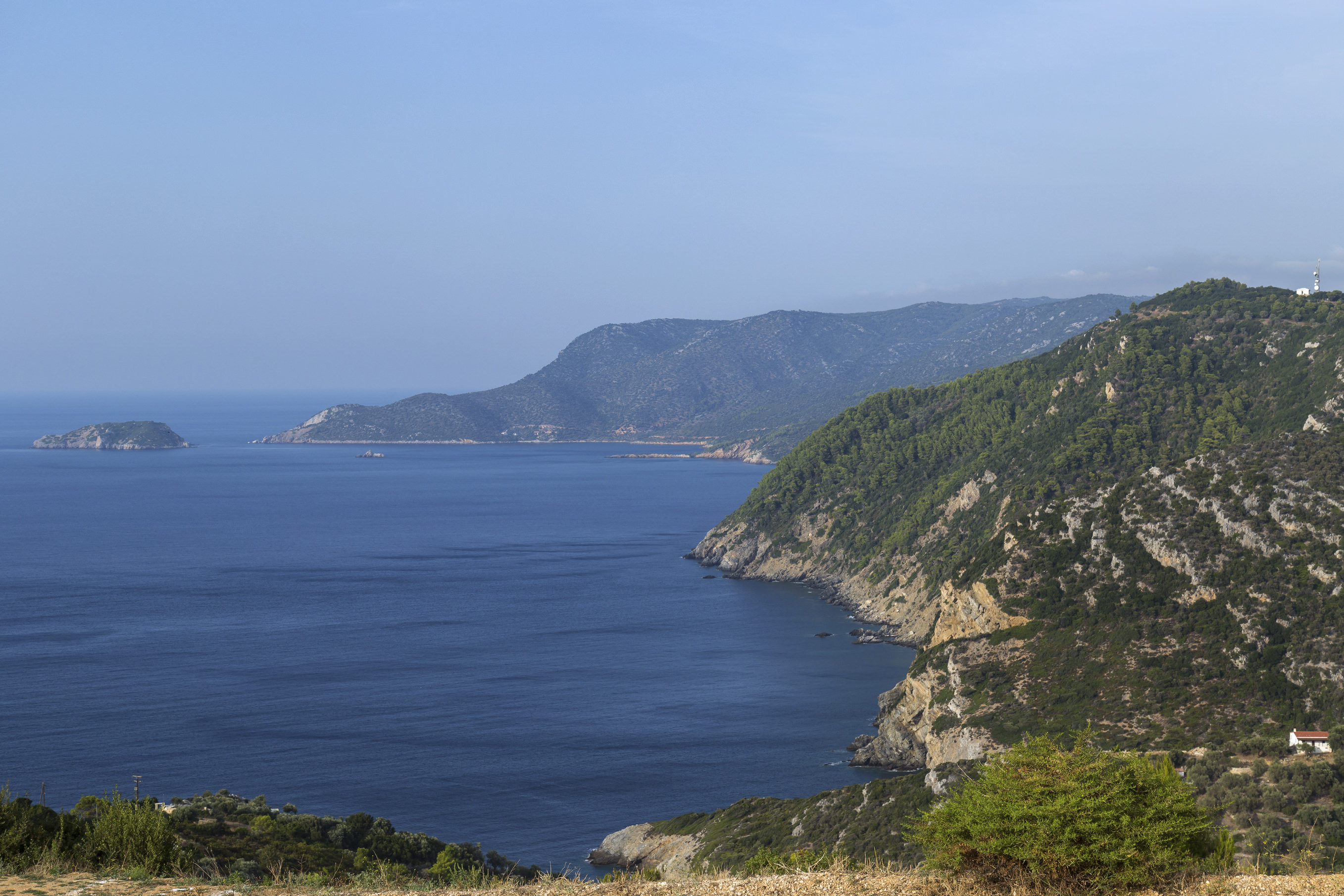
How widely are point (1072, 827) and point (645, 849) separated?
4641 centimetres

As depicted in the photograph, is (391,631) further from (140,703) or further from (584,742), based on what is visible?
(584,742)

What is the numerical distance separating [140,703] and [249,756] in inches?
680

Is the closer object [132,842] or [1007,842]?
[1007,842]

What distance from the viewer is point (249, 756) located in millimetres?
76562

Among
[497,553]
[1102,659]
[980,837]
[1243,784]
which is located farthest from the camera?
[497,553]

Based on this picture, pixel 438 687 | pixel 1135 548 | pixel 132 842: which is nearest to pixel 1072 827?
pixel 132 842

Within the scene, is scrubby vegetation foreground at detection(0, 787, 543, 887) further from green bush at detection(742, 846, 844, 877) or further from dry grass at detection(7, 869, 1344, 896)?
green bush at detection(742, 846, 844, 877)

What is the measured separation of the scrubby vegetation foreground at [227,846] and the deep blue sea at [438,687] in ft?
38.6

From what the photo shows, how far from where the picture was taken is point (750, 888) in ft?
62.2

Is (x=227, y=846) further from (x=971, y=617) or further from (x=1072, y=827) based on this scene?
(x=971, y=617)

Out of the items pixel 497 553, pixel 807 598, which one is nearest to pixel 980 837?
pixel 807 598

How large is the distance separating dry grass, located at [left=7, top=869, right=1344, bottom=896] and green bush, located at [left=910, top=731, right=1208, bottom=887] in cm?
43

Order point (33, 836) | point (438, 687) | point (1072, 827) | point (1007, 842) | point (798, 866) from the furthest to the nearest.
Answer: point (438, 687), point (33, 836), point (798, 866), point (1007, 842), point (1072, 827)

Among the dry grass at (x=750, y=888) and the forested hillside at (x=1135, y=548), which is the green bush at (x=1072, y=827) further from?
the forested hillside at (x=1135, y=548)
